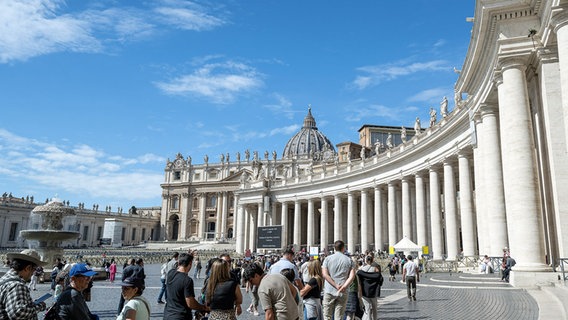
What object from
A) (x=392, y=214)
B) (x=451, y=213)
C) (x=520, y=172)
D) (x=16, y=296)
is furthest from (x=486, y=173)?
(x=392, y=214)

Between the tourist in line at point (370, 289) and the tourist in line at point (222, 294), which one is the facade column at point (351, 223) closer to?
the tourist in line at point (370, 289)

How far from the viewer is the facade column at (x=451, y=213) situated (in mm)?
31828

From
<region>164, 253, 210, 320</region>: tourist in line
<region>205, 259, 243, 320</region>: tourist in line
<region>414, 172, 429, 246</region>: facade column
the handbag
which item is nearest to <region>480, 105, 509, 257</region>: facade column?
<region>414, 172, 429, 246</region>: facade column

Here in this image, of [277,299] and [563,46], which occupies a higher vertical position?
[563,46]

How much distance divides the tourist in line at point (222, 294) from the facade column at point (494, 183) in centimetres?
1811

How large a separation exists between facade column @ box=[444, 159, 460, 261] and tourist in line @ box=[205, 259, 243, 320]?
94.2 feet

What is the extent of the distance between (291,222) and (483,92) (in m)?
55.6

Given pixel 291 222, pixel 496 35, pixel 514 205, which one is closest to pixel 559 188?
pixel 514 205

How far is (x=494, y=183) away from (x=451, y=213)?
39.8 feet

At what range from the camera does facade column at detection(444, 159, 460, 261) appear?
3183 centimetres

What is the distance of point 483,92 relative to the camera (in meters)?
20.5

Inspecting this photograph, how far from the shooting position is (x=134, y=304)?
4.92 metres

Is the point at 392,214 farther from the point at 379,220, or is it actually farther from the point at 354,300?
the point at 354,300

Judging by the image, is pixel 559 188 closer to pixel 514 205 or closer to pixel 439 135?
pixel 514 205
